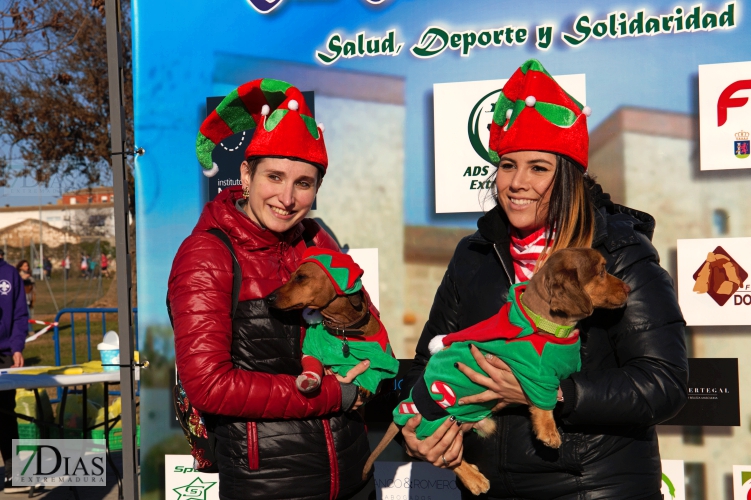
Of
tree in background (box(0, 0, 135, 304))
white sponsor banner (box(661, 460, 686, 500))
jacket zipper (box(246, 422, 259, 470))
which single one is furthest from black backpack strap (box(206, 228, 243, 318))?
tree in background (box(0, 0, 135, 304))

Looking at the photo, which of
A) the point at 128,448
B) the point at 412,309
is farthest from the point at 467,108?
Result: the point at 128,448

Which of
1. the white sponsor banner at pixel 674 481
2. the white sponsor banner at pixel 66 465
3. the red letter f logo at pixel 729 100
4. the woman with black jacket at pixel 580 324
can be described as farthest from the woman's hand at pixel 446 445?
the white sponsor banner at pixel 66 465

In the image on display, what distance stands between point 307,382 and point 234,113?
1110mm

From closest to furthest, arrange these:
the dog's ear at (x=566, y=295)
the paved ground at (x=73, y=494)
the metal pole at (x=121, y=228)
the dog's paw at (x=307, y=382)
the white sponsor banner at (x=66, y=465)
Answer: the dog's ear at (x=566, y=295)
the dog's paw at (x=307, y=382)
the metal pole at (x=121, y=228)
the white sponsor banner at (x=66, y=465)
the paved ground at (x=73, y=494)

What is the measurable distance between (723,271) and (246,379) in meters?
2.55

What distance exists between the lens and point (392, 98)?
12.5 ft

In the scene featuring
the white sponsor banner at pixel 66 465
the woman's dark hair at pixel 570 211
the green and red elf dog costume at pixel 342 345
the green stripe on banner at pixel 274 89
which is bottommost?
the white sponsor banner at pixel 66 465

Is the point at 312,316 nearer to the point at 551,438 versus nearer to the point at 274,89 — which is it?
the point at 274,89

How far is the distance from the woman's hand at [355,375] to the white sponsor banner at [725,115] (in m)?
2.17

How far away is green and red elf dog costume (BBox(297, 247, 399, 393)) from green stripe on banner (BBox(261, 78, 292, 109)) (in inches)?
23.8

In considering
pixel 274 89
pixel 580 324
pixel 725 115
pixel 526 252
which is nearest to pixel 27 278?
pixel 274 89

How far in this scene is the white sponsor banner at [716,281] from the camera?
3.41 meters

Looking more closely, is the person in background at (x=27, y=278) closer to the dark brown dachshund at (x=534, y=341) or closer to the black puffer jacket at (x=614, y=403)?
the dark brown dachshund at (x=534, y=341)

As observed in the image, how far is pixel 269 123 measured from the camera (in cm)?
240
